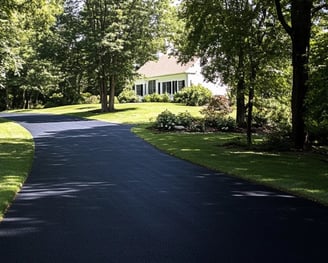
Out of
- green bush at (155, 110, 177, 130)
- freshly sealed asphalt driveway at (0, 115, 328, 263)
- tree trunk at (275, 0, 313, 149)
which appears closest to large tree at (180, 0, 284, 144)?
tree trunk at (275, 0, 313, 149)

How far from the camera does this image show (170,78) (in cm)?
5319

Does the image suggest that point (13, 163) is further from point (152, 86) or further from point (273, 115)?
point (152, 86)

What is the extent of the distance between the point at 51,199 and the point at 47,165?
4252 mm

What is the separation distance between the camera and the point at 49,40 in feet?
130

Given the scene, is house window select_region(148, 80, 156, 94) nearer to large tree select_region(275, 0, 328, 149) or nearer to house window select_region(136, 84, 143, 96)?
house window select_region(136, 84, 143, 96)

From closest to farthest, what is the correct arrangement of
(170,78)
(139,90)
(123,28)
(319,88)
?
(319,88) → (123,28) → (170,78) → (139,90)

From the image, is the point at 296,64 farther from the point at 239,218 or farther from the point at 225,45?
the point at 239,218

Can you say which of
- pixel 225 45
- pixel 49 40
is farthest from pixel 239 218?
pixel 49 40

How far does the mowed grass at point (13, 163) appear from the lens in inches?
329

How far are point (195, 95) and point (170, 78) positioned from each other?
10078 millimetres

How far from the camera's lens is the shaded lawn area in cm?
962

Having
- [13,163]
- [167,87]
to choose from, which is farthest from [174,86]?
[13,163]

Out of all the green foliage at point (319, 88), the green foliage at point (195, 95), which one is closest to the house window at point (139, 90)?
the green foliage at point (195, 95)

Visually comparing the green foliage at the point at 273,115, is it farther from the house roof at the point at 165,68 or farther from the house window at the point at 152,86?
the house window at the point at 152,86
